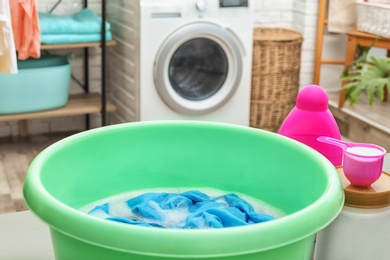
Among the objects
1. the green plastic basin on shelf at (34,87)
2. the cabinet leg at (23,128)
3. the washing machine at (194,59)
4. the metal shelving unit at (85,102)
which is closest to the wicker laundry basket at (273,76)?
the washing machine at (194,59)

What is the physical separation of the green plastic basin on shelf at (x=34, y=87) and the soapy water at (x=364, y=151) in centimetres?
280

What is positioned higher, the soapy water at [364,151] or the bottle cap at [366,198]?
the soapy water at [364,151]

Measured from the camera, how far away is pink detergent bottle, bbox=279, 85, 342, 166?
94 cm

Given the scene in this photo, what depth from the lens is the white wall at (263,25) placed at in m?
3.80


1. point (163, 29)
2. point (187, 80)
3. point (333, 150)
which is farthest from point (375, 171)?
point (187, 80)

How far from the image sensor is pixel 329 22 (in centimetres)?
407

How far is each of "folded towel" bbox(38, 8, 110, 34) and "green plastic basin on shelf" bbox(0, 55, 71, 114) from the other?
0.25 meters

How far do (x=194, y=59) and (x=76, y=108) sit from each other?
73 centimetres

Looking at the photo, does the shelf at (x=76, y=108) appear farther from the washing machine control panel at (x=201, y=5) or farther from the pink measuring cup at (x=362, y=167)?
the pink measuring cup at (x=362, y=167)

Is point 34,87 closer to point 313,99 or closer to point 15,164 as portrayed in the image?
point 15,164

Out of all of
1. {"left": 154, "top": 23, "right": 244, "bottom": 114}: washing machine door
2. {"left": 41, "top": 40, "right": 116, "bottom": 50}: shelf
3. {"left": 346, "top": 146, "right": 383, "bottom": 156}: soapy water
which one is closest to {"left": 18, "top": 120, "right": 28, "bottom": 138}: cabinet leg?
{"left": 41, "top": 40, "right": 116, "bottom": 50}: shelf

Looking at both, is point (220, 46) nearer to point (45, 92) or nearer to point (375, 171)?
point (45, 92)

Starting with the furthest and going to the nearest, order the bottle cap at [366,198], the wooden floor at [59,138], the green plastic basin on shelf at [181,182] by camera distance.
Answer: the wooden floor at [59,138], the bottle cap at [366,198], the green plastic basin on shelf at [181,182]

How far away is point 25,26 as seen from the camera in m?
2.83
